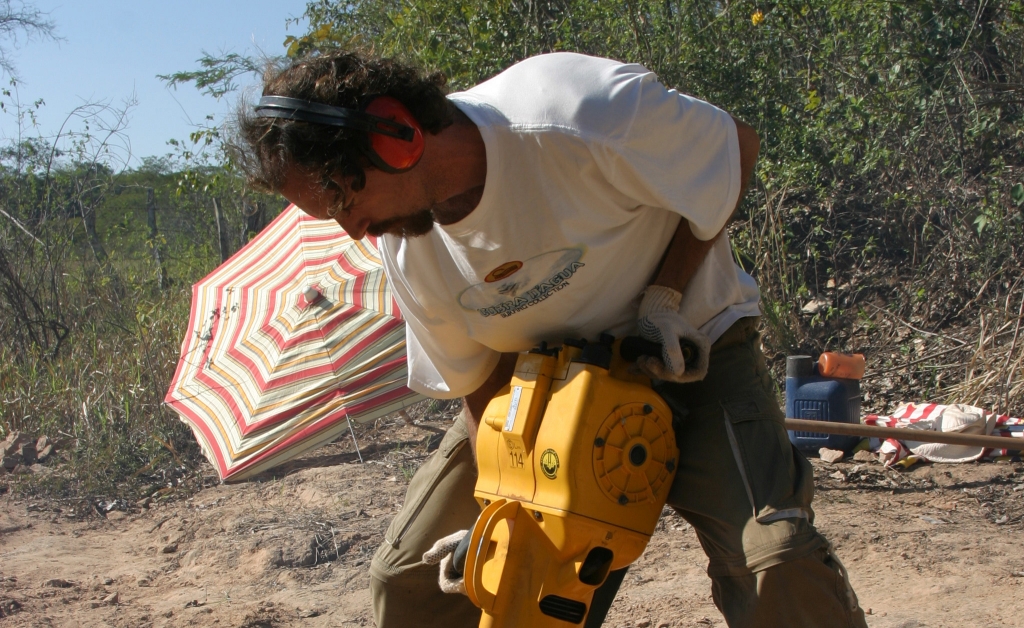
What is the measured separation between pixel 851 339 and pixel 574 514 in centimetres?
431

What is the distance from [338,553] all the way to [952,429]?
2906mm

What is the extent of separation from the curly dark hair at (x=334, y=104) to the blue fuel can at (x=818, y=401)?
324 cm

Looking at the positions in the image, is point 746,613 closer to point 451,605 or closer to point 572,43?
point 451,605

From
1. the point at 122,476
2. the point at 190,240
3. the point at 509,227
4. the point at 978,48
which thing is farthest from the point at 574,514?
the point at 190,240

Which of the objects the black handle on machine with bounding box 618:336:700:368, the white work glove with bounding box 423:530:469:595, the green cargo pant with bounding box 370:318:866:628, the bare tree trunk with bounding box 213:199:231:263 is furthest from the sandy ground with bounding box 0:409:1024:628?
the bare tree trunk with bounding box 213:199:231:263

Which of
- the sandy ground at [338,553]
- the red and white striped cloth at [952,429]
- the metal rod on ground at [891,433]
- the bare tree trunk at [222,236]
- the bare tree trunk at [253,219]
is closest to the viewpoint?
the sandy ground at [338,553]

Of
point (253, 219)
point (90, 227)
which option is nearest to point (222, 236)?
point (253, 219)

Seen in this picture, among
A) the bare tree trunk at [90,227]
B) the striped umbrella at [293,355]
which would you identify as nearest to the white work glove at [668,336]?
the striped umbrella at [293,355]

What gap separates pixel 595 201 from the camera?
199 centimetres

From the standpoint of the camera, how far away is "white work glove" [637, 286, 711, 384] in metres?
1.88

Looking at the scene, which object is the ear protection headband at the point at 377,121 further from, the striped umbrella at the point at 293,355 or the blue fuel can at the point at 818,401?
the blue fuel can at the point at 818,401

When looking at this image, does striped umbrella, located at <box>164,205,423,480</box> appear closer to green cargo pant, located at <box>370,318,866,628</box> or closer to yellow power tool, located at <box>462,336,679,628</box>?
green cargo pant, located at <box>370,318,866,628</box>

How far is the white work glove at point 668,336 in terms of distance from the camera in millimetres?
1885

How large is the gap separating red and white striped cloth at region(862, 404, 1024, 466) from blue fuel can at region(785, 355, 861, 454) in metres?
0.20
